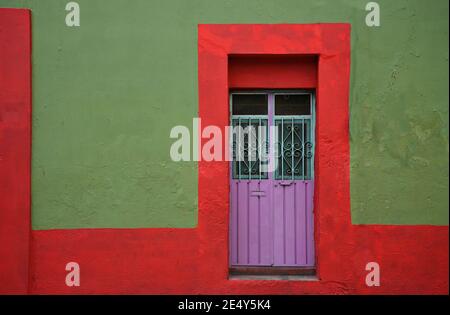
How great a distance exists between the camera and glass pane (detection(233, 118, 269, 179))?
5434 millimetres

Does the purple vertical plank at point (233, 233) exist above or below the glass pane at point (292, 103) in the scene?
below

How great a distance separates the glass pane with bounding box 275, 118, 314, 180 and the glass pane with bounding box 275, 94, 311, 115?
122 mm

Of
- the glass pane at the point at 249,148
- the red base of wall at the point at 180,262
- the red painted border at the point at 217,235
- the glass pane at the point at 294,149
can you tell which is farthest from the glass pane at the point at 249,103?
the red base of wall at the point at 180,262

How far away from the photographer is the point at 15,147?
16.8ft

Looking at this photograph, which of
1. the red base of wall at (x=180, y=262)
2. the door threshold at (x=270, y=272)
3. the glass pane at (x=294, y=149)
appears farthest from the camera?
the glass pane at (x=294, y=149)

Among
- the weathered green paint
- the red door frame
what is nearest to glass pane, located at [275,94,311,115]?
the red door frame

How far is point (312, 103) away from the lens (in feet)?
17.9

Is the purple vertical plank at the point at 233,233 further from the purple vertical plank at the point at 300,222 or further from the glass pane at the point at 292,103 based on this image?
the glass pane at the point at 292,103

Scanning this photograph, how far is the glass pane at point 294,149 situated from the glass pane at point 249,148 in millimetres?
182

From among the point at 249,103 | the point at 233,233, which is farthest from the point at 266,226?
the point at 249,103

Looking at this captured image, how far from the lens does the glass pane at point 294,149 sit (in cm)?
541

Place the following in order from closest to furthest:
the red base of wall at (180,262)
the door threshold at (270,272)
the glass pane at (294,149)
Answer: the red base of wall at (180,262) → the door threshold at (270,272) → the glass pane at (294,149)
